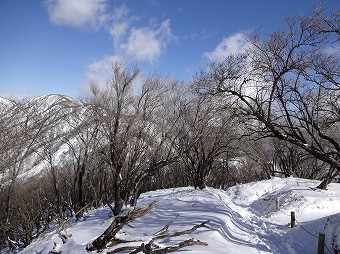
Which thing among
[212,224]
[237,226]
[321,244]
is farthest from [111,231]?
[237,226]

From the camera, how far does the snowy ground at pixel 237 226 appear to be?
29.3 ft

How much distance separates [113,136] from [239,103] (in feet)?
18.8

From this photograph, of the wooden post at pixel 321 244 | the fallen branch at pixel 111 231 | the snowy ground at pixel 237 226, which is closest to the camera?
the fallen branch at pixel 111 231

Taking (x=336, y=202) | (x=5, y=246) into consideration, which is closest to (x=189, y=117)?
(x=336, y=202)

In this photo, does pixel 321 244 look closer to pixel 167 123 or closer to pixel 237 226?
pixel 237 226

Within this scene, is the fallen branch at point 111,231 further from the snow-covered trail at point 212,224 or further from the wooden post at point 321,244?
the wooden post at point 321,244

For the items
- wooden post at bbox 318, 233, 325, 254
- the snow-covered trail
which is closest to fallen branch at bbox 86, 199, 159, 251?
the snow-covered trail

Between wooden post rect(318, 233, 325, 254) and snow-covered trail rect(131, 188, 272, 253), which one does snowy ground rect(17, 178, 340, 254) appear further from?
wooden post rect(318, 233, 325, 254)

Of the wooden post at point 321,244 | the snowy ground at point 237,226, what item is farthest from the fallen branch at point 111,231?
the wooden post at point 321,244

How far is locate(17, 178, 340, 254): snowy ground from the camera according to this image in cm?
895

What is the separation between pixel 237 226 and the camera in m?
12.6

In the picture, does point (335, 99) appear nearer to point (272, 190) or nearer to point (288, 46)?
point (288, 46)

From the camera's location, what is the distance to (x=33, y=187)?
36.1m

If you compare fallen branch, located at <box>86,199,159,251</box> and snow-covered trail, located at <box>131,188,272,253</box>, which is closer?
fallen branch, located at <box>86,199,159,251</box>
